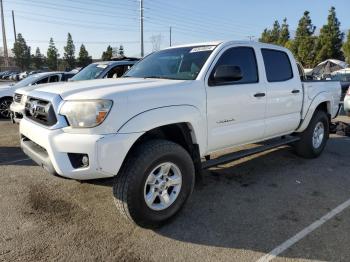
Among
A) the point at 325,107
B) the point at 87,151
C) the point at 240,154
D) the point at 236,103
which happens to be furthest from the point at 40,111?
the point at 325,107

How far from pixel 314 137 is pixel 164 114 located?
3.81m

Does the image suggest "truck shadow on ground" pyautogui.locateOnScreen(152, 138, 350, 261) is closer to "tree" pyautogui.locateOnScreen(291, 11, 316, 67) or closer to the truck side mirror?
the truck side mirror

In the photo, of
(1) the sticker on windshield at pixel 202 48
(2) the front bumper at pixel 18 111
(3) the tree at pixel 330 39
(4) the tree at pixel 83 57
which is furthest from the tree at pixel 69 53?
(1) the sticker on windshield at pixel 202 48

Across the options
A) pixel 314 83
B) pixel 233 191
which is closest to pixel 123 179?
pixel 233 191

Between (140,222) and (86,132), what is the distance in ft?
3.49

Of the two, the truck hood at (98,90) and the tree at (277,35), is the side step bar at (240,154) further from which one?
the tree at (277,35)

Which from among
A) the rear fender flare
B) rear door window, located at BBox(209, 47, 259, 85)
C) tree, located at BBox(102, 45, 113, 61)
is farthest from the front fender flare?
tree, located at BBox(102, 45, 113, 61)

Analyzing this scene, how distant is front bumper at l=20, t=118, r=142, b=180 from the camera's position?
9.56 ft

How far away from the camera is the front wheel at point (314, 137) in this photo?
584 centimetres

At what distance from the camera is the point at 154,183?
3.39 metres

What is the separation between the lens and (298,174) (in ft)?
17.1

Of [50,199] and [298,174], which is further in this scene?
[298,174]

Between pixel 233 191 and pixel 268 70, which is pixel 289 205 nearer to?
pixel 233 191

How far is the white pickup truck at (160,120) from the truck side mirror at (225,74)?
11 mm
